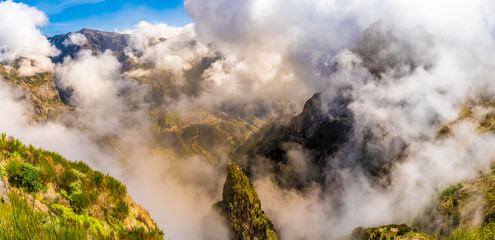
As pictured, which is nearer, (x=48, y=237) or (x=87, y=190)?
(x=48, y=237)

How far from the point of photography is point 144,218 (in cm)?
1080

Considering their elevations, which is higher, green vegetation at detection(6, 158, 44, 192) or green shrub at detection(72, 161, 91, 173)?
green shrub at detection(72, 161, 91, 173)

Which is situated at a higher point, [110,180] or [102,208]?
[110,180]

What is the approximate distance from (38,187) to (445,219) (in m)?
216

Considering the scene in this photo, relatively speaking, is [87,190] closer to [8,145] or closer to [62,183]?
[62,183]

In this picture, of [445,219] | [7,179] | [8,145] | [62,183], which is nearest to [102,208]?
[62,183]

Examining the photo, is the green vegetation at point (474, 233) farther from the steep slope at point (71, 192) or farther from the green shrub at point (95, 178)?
the green shrub at point (95, 178)

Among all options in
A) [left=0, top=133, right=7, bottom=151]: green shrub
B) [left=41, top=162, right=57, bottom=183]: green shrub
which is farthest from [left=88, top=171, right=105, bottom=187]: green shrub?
[left=0, top=133, right=7, bottom=151]: green shrub

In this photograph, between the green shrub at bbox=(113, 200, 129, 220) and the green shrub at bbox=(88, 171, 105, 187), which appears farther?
the green shrub at bbox=(88, 171, 105, 187)

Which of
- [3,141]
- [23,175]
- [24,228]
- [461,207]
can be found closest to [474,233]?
[24,228]

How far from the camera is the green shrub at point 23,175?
306 inches

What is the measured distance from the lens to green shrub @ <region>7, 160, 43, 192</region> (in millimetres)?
7762

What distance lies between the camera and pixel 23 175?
810 centimetres

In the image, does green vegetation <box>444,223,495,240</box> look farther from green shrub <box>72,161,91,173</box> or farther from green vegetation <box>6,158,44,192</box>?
green shrub <box>72,161,91,173</box>
